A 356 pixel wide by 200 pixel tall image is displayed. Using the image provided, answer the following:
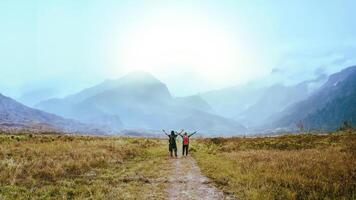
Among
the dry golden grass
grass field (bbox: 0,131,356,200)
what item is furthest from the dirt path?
the dry golden grass

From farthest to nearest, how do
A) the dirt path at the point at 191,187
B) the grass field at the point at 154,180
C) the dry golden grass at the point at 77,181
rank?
1. the dirt path at the point at 191,187
2. the dry golden grass at the point at 77,181
3. the grass field at the point at 154,180

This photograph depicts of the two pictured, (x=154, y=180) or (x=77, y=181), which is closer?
(x=77, y=181)

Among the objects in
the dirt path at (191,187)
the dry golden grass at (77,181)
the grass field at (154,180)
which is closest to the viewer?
→ the grass field at (154,180)

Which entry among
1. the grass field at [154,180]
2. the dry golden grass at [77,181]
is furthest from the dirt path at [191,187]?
the dry golden grass at [77,181]

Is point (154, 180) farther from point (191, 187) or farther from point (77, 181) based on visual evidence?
point (77, 181)

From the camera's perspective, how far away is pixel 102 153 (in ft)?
110

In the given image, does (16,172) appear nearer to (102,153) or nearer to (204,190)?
(204,190)

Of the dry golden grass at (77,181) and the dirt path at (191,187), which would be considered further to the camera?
the dirt path at (191,187)

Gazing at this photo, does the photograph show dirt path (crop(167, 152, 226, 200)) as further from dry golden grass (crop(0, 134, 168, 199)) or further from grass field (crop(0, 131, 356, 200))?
dry golden grass (crop(0, 134, 168, 199))

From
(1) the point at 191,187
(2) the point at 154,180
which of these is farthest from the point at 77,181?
(1) the point at 191,187

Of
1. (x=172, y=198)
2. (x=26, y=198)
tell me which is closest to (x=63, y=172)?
(x=26, y=198)

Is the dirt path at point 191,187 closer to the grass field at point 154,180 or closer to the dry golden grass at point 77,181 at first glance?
the grass field at point 154,180

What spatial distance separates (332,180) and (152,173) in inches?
439

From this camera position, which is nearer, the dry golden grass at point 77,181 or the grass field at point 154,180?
the grass field at point 154,180
